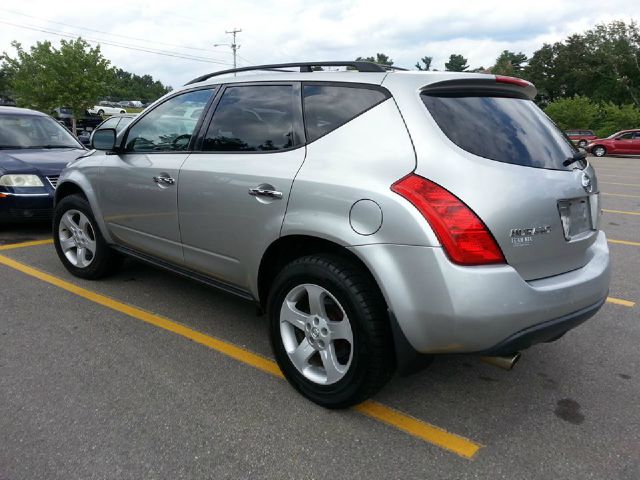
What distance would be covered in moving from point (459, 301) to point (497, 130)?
891mm

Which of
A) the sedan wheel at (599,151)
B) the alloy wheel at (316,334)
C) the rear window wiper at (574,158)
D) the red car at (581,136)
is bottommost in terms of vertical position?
the sedan wheel at (599,151)

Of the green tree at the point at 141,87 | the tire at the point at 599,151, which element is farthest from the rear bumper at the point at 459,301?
the green tree at the point at 141,87

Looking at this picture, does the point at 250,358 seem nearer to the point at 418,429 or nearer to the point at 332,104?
the point at 418,429

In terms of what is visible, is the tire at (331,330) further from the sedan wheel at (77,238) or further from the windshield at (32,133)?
the windshield at (32,133)

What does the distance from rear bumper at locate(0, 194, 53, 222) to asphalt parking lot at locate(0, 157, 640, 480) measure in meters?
2.27

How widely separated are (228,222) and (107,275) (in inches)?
84.1

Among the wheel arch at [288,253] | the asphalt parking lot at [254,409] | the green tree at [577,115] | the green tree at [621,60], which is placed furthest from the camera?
the green tree at [621,60]

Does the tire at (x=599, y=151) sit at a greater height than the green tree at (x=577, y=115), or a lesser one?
lesser

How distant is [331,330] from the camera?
261 cm

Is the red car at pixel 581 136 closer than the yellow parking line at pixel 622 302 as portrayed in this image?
No

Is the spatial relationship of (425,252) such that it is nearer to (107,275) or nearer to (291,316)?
(291,316)

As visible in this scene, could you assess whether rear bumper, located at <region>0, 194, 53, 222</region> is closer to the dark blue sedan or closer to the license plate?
the dark blue sedan

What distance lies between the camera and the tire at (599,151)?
27.7 metres

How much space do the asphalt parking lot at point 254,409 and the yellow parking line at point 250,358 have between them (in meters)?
0.01
